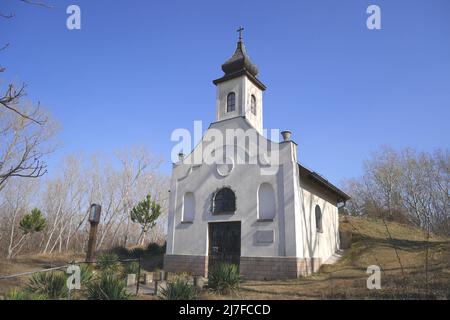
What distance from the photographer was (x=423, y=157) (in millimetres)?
39781

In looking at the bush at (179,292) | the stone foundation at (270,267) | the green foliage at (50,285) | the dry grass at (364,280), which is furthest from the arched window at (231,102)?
the green foliage at (50,285)

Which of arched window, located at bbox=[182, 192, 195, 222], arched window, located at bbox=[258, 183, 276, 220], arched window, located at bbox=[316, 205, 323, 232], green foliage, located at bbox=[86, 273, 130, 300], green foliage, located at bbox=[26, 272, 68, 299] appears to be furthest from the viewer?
arched window, located at bbox=[182, 192, 195, 222]

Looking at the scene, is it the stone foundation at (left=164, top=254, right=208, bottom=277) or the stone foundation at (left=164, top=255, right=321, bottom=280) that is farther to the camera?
the stone foundation at (left=164, top=254, right=208, bottom=277)

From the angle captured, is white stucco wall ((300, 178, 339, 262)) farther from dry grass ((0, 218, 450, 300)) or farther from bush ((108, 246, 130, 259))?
bush ((108, 246, 130, 259))

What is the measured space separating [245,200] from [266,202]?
1.15 metres

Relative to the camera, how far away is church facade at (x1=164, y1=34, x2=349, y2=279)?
1499 centimetres

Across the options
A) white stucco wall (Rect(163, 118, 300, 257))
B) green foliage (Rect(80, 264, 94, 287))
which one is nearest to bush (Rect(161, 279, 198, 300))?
green foliage (Rect(80, 264, 94, 287))

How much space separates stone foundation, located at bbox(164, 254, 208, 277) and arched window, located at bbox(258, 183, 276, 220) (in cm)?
408

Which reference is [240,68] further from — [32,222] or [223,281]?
[32,222]

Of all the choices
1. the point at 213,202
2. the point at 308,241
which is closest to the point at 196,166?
the point at 213,202

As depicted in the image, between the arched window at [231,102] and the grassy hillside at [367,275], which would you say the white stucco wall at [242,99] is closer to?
the arched window at [231,102]
